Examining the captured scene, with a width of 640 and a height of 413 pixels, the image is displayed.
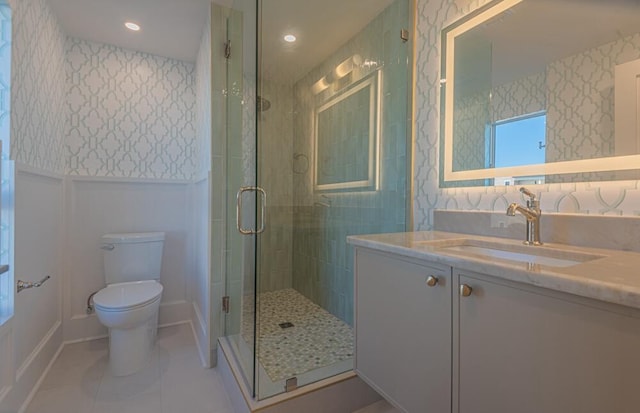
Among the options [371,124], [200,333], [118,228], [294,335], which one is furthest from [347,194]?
[118,228]

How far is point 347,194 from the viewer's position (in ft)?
7.32

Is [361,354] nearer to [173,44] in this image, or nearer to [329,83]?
[329,83]

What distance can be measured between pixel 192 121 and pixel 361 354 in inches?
97.4

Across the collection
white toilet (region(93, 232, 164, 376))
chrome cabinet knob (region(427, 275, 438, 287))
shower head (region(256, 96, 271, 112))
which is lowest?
white toilet (region(93, 232, 164, 376))

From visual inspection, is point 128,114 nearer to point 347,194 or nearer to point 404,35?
point 347,194

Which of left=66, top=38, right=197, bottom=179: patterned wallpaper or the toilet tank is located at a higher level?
left=66, top=38, right=197, bottom=179: patterned wallpaper

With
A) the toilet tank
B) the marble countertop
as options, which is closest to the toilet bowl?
the toilet tank

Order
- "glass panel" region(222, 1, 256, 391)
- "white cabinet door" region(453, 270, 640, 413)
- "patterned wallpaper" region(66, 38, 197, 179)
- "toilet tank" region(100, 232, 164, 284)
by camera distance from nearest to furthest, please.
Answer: "white cabinet door" region(453, 270, 640, 413) → "glass panel" region(222, 1, 256, 391) → "toilet tank" region(100, 232, 164, 284) → "patterned wallpaper" region(66, 38, 197, 179)

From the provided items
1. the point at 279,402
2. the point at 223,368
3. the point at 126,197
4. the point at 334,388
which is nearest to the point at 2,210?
the point at 126,197

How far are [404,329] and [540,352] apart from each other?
424mm

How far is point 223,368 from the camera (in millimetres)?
1727

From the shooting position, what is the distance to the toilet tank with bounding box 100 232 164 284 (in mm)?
2188

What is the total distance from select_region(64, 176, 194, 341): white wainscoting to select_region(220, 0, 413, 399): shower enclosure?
0.91 m

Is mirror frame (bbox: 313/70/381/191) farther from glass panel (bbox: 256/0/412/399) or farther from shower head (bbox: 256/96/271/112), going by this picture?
shower head (bbox: 256/96/271/112)
